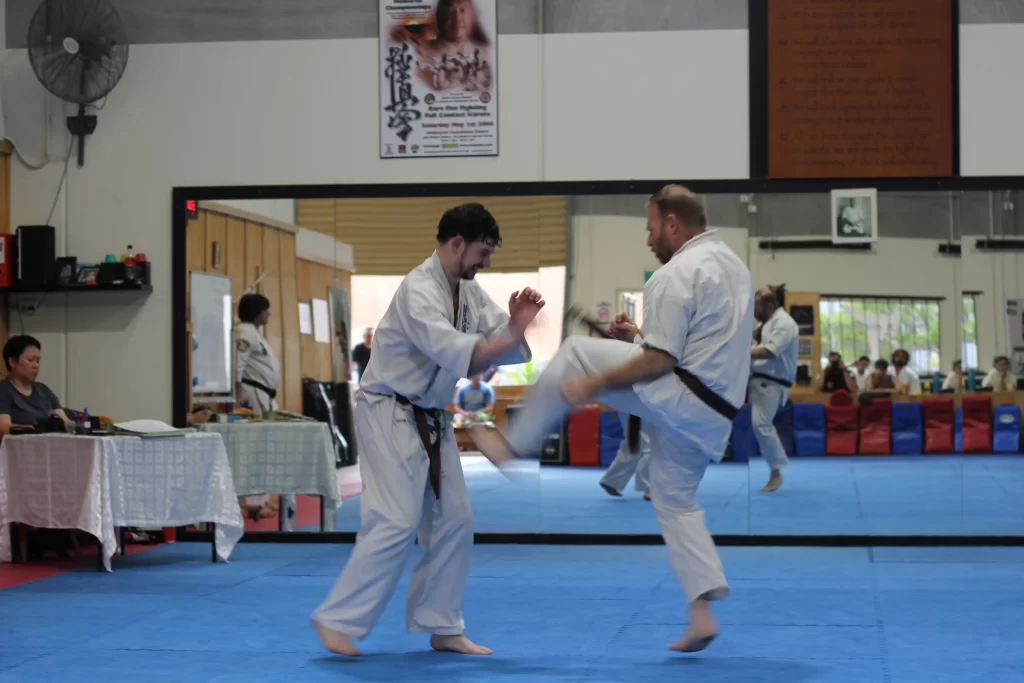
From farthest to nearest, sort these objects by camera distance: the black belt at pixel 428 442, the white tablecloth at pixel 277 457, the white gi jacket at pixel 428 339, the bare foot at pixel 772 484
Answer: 1. the bare foot at pixel 772 484
2. the white tablecloth at pixel 277 457
3. the black belt at pixel 428 442
4. the white gi jacket at pixel 428 339

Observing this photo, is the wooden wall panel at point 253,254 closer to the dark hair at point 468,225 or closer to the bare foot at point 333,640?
the dark hair at point 468,225

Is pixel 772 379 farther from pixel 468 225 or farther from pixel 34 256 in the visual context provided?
pixel 34 256

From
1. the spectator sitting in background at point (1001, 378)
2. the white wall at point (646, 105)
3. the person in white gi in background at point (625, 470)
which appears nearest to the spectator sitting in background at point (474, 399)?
the person in white gi in background at point (625, 470)

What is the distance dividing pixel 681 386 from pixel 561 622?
1.24m

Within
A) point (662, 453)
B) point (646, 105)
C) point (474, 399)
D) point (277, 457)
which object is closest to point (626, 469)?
point (474, 399)

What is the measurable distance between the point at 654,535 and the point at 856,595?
211 cm

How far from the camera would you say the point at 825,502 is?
24.5 feet

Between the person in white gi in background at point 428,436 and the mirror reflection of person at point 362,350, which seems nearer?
the person in white gi in background at point 428,436

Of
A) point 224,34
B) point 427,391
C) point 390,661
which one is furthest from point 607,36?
point 390,661

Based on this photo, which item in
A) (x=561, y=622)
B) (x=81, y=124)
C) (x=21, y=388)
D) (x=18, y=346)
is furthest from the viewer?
(x=81, y=124)

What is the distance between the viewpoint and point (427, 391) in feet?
13.5

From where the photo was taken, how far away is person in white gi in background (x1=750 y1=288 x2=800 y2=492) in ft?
24.6

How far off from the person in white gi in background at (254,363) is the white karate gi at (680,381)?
153 inches

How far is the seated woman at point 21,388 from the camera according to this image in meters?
6.66
